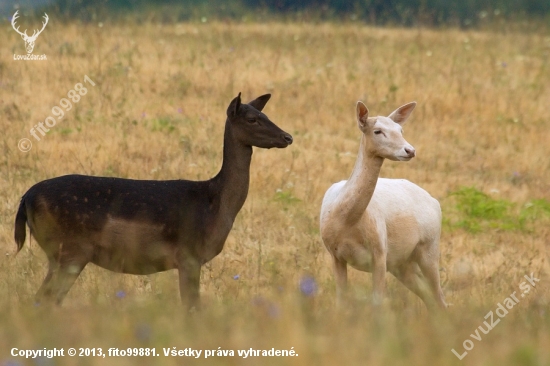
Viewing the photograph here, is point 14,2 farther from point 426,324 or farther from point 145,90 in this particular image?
point 426,324

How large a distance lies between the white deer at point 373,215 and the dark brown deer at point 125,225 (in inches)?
33.8

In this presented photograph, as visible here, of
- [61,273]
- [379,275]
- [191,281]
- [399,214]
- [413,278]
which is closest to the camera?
[61,273]

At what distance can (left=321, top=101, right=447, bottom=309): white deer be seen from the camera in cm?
788

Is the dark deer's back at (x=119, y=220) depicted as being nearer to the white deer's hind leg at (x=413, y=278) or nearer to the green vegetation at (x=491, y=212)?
the white deer's hind leg at (x=413, y=278)

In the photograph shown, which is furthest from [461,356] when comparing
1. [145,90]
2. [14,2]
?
[14,2]

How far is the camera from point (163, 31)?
19344 millimetres

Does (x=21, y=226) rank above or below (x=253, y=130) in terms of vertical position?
below

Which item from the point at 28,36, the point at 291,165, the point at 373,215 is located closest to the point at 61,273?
the point at 373,215

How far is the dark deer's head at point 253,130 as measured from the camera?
801 centimetres

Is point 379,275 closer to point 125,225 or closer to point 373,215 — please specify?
point 373,215

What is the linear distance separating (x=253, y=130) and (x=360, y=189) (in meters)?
0.97

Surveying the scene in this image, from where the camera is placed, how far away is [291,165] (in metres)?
13.3

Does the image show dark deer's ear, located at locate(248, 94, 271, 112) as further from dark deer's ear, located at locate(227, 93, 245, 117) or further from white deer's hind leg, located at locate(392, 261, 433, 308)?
white deer's hind leg, located at locate(392, 261, 433, 308)

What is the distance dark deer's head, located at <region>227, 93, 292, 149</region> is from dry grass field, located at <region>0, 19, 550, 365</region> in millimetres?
1197
